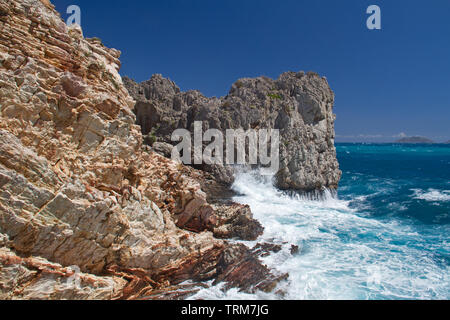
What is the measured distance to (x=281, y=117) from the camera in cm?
3566

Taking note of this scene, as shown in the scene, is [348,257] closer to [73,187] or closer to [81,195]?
[81,195]

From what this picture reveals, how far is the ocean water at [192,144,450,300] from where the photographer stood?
39.0 feet

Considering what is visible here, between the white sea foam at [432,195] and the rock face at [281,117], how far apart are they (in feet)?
33.9

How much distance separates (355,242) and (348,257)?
9.66ft

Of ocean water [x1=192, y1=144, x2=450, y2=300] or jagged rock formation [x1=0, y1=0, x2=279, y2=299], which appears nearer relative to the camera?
jagged rock formation [x1=0, y1=0, x2=279, y2=299]

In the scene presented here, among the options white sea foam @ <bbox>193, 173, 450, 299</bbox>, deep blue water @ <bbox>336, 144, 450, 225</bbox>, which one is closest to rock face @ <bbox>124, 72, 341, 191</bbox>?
deep blue water @ <bbox>336, 144, 450, 225</bbox>

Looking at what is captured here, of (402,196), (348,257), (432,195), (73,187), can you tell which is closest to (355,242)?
(348,257)

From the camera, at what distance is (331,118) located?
127ft

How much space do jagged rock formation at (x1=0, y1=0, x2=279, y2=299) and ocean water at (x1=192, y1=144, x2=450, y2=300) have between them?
2.70 m

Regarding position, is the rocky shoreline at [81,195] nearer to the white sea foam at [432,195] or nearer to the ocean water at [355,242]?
the ocean water at [355,242]

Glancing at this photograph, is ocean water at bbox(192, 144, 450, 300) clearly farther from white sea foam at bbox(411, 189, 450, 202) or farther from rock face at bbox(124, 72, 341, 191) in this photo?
rock face at bbox(124, 72, 341, 191)

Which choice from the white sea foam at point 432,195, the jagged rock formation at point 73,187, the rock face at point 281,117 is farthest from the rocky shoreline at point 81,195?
the white sea foam at point 432,195

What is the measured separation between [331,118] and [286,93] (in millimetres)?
8472
